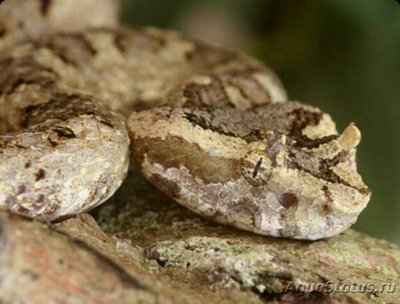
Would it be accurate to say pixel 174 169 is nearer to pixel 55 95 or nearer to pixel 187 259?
pixel 187 259

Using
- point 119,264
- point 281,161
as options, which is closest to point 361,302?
point 281,161

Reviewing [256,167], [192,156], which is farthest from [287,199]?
[192,156]

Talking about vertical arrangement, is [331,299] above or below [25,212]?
above

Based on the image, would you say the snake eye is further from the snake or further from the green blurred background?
the green blurred background

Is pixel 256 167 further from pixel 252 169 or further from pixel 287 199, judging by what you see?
pixel 287 199

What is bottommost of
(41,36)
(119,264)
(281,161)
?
(41,36)

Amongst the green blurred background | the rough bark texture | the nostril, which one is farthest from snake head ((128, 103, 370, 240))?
the green blurred background

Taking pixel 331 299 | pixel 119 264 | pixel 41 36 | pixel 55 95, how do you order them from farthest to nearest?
pixel 41 36 → pixel 55 95 → pixel 331 299 → pixel 119 264
